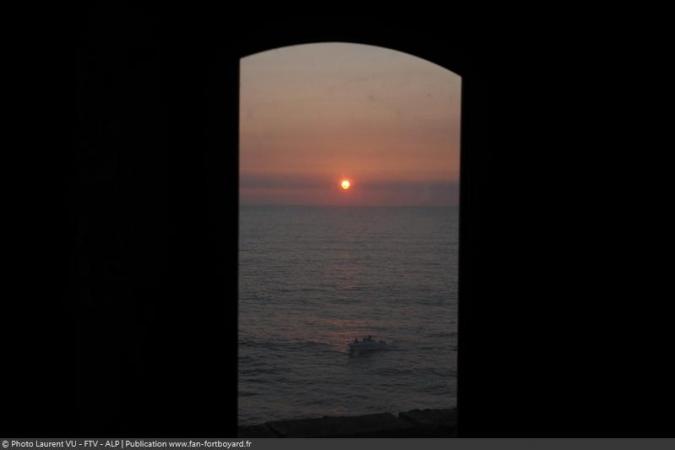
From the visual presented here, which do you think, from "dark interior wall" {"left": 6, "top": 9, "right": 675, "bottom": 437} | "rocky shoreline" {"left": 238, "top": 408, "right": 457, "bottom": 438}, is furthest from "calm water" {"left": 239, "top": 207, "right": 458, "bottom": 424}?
"dark interior wall" {"left": 6, "top": 9, "right": 675, "bottom": 437}

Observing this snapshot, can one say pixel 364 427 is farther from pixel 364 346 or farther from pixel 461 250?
pixel 364 346

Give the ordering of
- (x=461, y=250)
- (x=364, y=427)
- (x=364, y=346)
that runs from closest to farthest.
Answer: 1. (x=461, y=250)
2. (x=364, y=427)
3. (x=364, y=346)

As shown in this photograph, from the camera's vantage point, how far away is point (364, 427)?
4461 mm

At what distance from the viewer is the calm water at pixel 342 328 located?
914 inches

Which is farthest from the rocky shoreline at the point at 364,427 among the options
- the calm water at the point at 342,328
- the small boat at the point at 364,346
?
the small boat at the point at 364,346

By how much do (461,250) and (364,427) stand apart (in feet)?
5.60

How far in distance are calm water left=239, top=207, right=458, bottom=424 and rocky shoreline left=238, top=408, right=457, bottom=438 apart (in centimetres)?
1573

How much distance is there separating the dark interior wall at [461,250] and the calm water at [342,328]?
57.0 ft

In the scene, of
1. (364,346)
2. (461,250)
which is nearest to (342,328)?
(364,346)

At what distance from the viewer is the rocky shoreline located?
4.29m

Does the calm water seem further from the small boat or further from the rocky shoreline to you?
the rocky shoreline

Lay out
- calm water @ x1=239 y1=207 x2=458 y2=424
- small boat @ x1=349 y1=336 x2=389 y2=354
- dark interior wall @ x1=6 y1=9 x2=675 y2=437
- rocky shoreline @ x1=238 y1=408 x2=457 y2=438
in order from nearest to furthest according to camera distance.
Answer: dark interior wall @ x1=6 y1=9 x2=675 y2=437
rocky shoreline @ x1=238 y1=408 x2=457 y2=438
calm water @ x1=239 y1=207 x2=458 y2=424
small boat @ x1=349 y1=336 x2=389 y2=354
